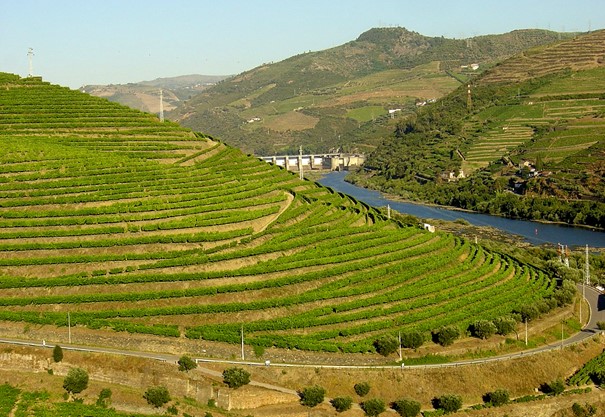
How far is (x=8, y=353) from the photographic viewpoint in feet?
143

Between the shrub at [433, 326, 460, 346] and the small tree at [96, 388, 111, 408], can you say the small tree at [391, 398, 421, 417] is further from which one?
the small tree at [96, 388, 111, 408]

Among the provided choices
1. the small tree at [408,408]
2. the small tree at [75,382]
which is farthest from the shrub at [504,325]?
the small tree at [75,382]

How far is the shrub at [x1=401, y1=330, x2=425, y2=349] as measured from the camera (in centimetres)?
4647

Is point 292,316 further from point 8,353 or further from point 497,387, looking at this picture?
point 8,353

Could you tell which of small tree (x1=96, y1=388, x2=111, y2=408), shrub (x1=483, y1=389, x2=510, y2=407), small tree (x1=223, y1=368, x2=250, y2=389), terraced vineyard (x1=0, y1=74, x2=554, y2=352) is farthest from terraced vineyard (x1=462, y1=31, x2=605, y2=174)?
small tree (x1=96, y1=388, x2=111, y2=408)

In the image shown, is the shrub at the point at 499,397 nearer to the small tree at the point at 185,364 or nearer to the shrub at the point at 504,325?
the shrub at the point at 504,325

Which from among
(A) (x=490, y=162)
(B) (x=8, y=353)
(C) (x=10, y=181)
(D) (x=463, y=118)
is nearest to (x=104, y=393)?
(B) (x=8, y=353)

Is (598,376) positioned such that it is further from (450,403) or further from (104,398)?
(104,398)

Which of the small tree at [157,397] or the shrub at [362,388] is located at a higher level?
the small tree at [157,397]

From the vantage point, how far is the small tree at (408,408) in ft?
136

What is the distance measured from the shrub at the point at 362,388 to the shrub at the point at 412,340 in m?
4.53

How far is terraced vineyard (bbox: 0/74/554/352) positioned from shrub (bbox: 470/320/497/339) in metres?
1.09

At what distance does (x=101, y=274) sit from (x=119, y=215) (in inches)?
195

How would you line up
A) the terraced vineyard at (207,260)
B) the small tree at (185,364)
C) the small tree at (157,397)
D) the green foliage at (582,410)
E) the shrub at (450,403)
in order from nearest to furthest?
the small tree at (157,397) → the small tree at (185,364) → the shrub at (450,403) → the green foliage at (582,410) → the terraced vineyard at (207,260)
